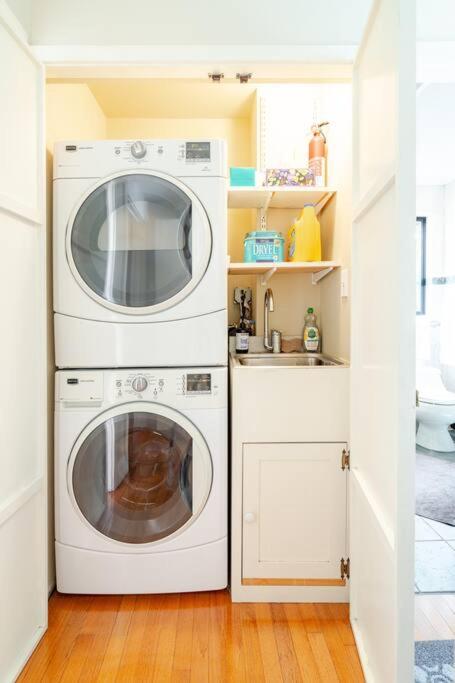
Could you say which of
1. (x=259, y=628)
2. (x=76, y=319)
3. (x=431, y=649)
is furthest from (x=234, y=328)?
(x=431, y=649)

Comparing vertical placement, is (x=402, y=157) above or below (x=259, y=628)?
above

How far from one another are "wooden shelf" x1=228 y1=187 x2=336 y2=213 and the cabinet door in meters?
1.16

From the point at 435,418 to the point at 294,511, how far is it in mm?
2458

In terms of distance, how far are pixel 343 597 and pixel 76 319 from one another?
Result: 1555 millimetres

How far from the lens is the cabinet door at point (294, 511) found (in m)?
1.83

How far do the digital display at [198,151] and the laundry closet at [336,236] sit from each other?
23cm

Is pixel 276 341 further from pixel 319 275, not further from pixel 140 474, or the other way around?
pixel 140 474

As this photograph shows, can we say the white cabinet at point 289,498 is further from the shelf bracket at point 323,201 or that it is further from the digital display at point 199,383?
the shelf bracket at point 323,201

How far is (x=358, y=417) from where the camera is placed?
1632 millimetres

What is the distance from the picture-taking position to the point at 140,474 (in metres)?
1.84

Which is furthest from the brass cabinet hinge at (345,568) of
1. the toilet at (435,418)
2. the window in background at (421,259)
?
the window in background at (421,259)

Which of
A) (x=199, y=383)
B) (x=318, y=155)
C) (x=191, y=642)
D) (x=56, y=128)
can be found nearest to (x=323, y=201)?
(x=318, y=155)

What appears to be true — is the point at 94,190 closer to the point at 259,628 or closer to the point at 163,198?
the point at 163,198

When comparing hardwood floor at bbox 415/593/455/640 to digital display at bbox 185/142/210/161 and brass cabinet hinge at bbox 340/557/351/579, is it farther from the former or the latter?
digital display at bbox 185/142/210/161
